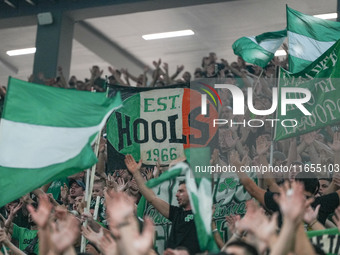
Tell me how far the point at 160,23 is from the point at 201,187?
37.5ft

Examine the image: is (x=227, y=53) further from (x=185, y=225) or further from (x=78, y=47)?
(x=185, y=225)

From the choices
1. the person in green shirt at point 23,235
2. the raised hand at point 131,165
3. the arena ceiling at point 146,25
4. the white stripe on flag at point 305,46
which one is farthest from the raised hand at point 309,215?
the arena ceiling at point 146,25

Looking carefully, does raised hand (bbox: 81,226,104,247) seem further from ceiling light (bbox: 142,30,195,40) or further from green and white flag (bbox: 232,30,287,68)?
ceiling light (bbox: 142,30,195,40)

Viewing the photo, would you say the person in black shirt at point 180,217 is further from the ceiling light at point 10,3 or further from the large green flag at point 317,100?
the ceiling light at point 10,3

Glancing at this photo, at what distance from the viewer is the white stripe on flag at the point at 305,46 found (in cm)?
867

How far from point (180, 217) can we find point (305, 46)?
3.38m

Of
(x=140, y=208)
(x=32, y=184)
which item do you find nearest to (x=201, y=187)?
(x=32, y=184)

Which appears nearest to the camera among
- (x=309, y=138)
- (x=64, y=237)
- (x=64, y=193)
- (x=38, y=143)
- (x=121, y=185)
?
(x=64, y=237)

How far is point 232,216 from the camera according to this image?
21.7 feet

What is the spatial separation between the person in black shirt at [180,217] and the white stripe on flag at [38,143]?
3.16 feet

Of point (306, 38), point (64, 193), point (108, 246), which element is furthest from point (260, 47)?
point (108, 246)

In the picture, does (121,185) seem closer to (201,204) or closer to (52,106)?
(52,106)

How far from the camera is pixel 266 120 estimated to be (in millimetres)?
9500

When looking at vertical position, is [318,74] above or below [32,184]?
above
